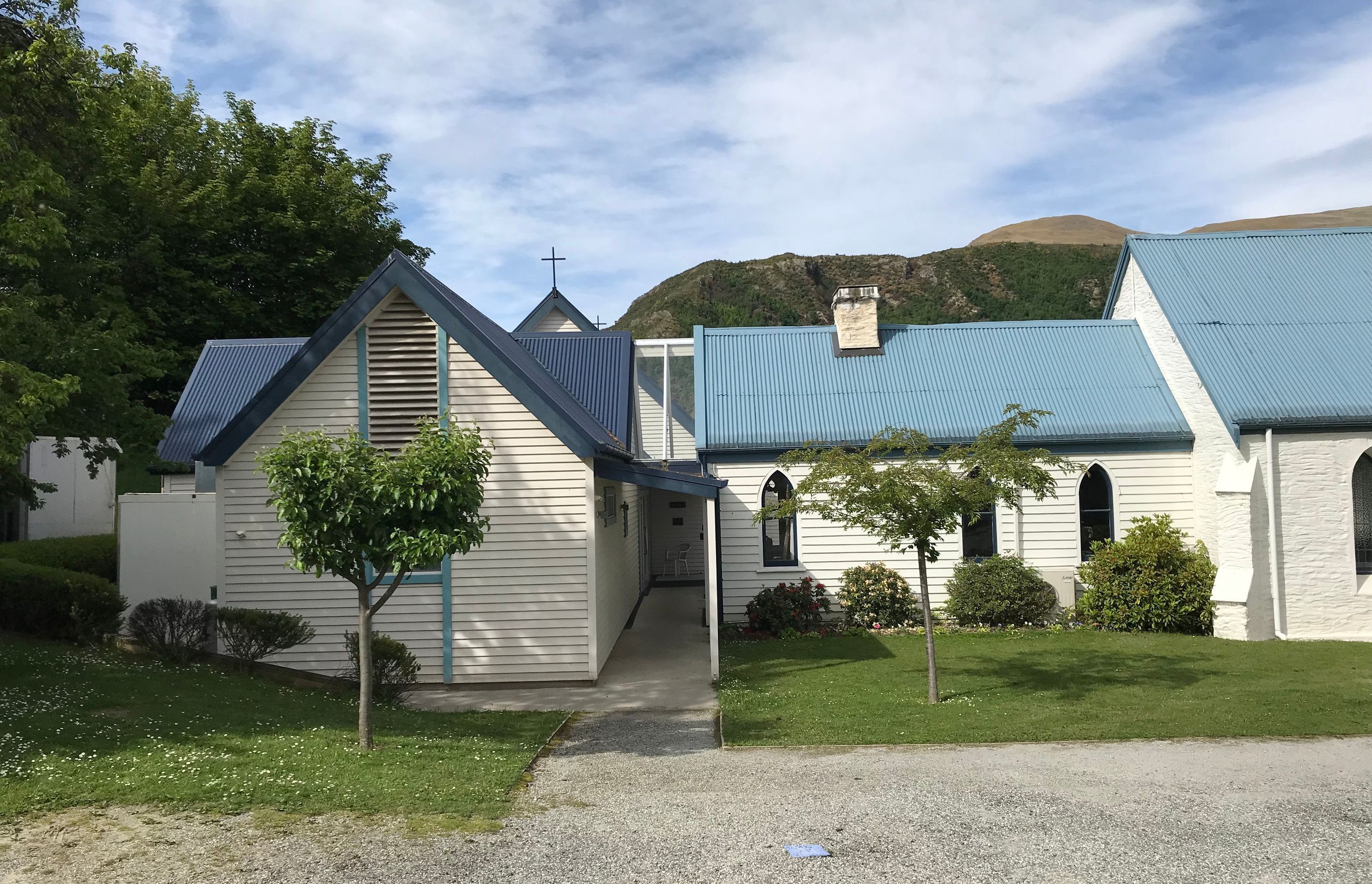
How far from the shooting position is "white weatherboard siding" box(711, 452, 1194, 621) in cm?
1767

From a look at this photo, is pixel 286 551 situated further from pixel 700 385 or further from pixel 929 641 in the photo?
pixel 700 385

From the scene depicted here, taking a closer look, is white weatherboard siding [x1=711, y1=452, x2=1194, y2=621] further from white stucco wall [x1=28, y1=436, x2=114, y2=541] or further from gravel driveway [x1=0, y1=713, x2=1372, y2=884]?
white stucco wall [x1=28, y1=436, x2=114, y2=541]

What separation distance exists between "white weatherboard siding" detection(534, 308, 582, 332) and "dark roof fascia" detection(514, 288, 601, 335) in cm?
6

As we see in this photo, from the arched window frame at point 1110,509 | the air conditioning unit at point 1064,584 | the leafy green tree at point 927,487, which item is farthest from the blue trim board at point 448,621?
the arched window frame at point 1110,509

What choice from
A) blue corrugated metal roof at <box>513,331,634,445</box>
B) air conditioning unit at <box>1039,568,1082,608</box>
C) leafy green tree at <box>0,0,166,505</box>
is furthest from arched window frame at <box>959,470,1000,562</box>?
leafy green tree at <box>0,0,166,505</box>

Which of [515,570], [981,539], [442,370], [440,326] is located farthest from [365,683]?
[981,539]

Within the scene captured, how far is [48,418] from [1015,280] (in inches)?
3382

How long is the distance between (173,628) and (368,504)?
17.4 ft

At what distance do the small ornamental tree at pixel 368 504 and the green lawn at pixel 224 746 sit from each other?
819 millimetres

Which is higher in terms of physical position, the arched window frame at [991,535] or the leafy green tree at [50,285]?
the leafy green tree at [50,285]

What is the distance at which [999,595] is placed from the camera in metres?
17.1

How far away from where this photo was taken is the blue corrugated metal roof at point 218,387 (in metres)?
21.0

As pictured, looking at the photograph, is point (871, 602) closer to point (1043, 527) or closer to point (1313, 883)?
point (1043, 527)

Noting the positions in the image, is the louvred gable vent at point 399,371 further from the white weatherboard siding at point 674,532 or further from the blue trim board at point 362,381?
the white weatherboard siding at point 674,532
